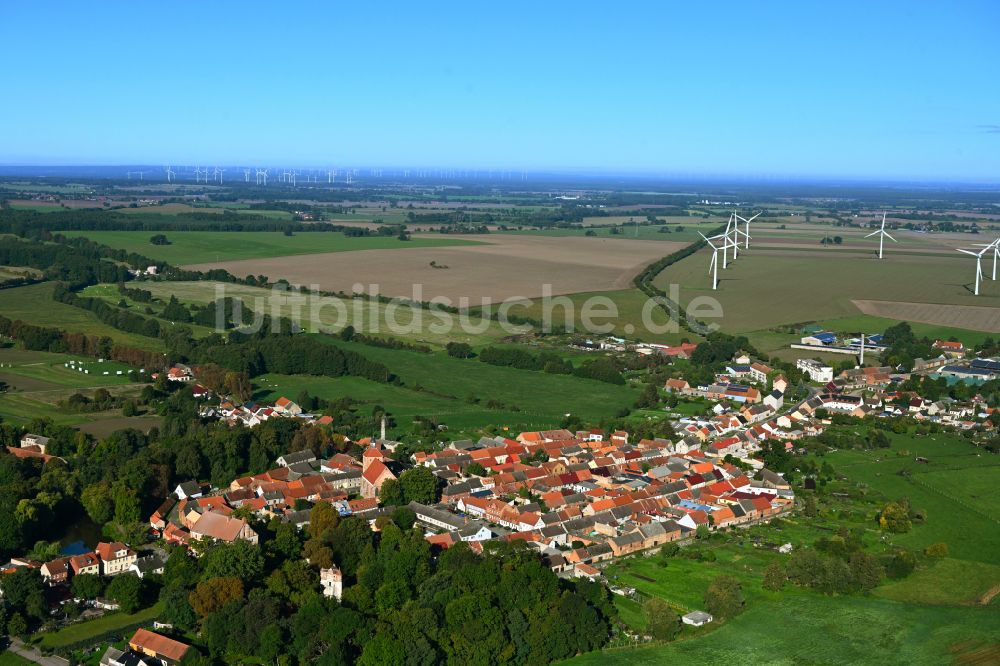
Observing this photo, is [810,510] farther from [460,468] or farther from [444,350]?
[444,350]

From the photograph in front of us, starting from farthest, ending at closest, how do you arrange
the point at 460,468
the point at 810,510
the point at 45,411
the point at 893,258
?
1. the point at 893,258
2. the point at 45,411
3. the point at 460,468
4. the point at 810,510

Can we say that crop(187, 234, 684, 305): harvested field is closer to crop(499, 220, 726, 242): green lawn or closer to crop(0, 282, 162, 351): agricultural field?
crop(499, 220, 726, 242): green lawn

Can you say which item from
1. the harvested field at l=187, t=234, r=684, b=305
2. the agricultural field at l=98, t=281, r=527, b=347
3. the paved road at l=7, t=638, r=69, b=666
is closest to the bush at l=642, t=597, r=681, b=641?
the paved road at l=7, t=638, r=69, b=666

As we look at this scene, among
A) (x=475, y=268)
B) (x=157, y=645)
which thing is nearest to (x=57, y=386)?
(x=157, y=645)

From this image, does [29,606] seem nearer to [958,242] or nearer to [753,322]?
[753,322]

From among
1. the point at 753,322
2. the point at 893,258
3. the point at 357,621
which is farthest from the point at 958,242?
the point at 357,621

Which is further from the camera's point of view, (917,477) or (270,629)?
(917,477)

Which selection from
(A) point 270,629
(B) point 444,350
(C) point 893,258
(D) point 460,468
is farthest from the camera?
(C) point 893,258
